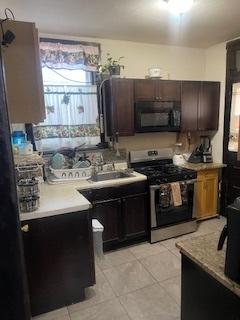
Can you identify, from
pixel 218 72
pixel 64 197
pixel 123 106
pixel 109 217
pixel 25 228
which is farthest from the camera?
pixel 218 72

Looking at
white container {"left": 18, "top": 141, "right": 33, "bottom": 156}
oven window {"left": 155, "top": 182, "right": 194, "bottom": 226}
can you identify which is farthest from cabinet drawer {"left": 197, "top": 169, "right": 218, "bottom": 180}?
white container {"left": 18, "top": 141, "right": 33, "bottom": 156}

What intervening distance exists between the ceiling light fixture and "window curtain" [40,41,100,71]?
1.13m

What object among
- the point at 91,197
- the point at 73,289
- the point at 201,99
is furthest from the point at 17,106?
the point at 201,99

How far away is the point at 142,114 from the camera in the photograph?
123 inches

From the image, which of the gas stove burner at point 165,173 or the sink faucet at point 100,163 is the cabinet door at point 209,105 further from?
the sink faucet at point 100,163

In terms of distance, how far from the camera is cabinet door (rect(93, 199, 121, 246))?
2.70 metres

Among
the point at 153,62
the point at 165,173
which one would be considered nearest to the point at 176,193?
the point at 165,173

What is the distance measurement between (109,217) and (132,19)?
7.07 ft

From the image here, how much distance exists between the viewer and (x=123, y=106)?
302 centimetres

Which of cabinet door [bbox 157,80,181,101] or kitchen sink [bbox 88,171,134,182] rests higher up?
cabinet door [bbox 157,80,181,101]

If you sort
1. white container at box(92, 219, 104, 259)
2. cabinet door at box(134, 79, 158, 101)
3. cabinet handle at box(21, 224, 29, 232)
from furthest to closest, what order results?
cabinet door at box(134, 79, 158, 101) < white container at box(92, 219, 104, 259) < cabinet handle at box(21, 224, 29, 232)

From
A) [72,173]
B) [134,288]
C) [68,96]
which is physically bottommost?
[134,288]

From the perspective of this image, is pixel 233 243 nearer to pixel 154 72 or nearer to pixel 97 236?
pixel 97 236

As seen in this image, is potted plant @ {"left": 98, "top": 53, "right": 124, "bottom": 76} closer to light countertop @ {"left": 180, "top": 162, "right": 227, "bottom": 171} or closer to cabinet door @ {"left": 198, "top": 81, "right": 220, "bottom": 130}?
cabinet door @ {"left": 198, "top": 81, "right": 220, "bottom": 130}
